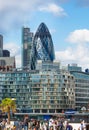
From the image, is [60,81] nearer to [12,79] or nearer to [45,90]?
[45,90]

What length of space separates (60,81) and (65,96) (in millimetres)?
6453

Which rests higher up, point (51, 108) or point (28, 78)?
point (28, 78)

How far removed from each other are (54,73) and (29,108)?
17.2 m

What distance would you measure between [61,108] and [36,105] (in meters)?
9.92

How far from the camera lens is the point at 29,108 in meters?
196

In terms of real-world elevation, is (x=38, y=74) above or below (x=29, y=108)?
above

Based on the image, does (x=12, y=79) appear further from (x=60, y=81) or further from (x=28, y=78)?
(x=60, y=81)

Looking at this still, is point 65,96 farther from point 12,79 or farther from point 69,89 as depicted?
point 12,79

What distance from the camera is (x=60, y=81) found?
632ft

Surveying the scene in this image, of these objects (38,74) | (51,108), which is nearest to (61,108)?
(51,108)

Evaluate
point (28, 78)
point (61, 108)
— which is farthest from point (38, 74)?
point (61, 108)

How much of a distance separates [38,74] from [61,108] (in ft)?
53.2

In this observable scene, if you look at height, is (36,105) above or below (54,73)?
below

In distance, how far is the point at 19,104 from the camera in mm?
199000
